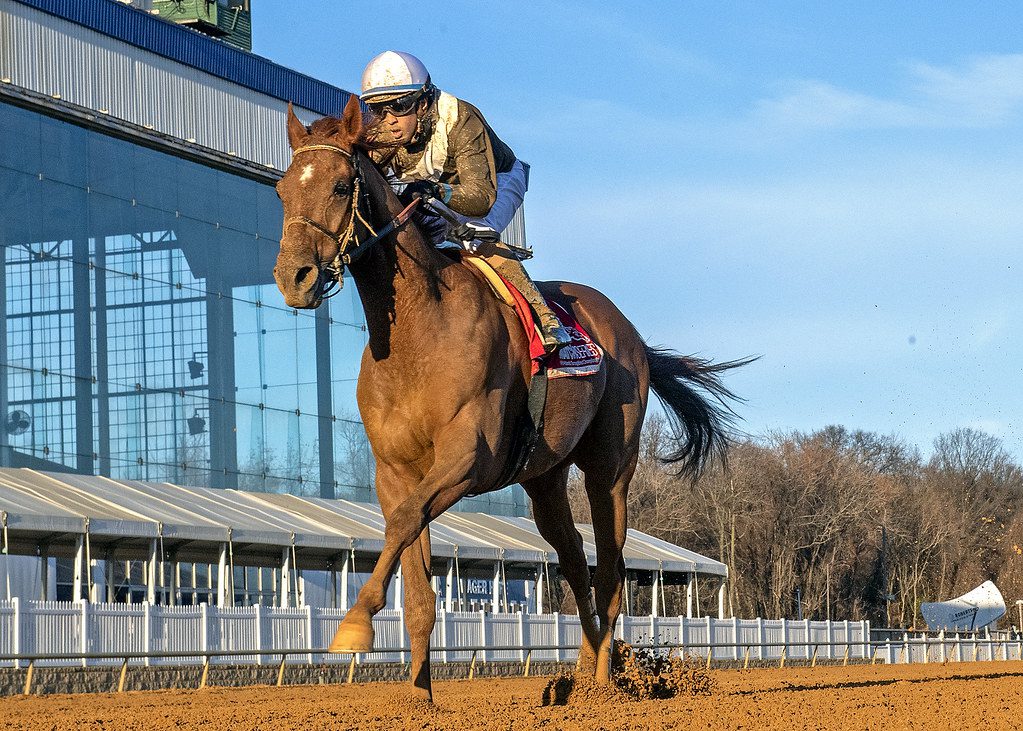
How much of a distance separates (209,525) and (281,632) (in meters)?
4.05

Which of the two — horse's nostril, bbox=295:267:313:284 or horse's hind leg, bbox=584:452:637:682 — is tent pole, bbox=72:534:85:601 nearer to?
horse's hind leg, bbox=584:452:637:682

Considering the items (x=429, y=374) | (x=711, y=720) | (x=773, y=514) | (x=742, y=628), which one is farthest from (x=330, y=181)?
(x=773, y=514)

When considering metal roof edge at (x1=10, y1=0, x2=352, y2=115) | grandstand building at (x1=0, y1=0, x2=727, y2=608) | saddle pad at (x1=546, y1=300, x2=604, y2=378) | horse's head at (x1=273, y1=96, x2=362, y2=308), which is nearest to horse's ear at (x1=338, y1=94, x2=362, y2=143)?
horse's head at (x1=273, y1=96, x2=362, y2=308)

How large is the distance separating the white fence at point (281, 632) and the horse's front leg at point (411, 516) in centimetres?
893

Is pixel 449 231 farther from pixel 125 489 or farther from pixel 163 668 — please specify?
pixel 125 489

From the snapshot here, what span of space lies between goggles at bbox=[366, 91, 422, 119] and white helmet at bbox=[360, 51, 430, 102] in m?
0.03

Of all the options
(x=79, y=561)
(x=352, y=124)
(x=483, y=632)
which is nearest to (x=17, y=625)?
(x=79, y=561)

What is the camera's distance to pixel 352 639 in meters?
6.06

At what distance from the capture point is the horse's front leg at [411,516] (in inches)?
242

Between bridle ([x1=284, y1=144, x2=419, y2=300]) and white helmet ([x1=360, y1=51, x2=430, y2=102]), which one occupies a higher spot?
white helmet ([x1=360, y1=51, x2=430, y2=102])

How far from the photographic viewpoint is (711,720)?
21.9 ft

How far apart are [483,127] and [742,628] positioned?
2458 cm

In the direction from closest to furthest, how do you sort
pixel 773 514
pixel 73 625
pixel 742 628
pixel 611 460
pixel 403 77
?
pixel 403 77 < pixel 611 460 < pixel 73 625 < pixel 742 628 < pixel 773 514

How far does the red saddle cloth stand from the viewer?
7.97 meters
